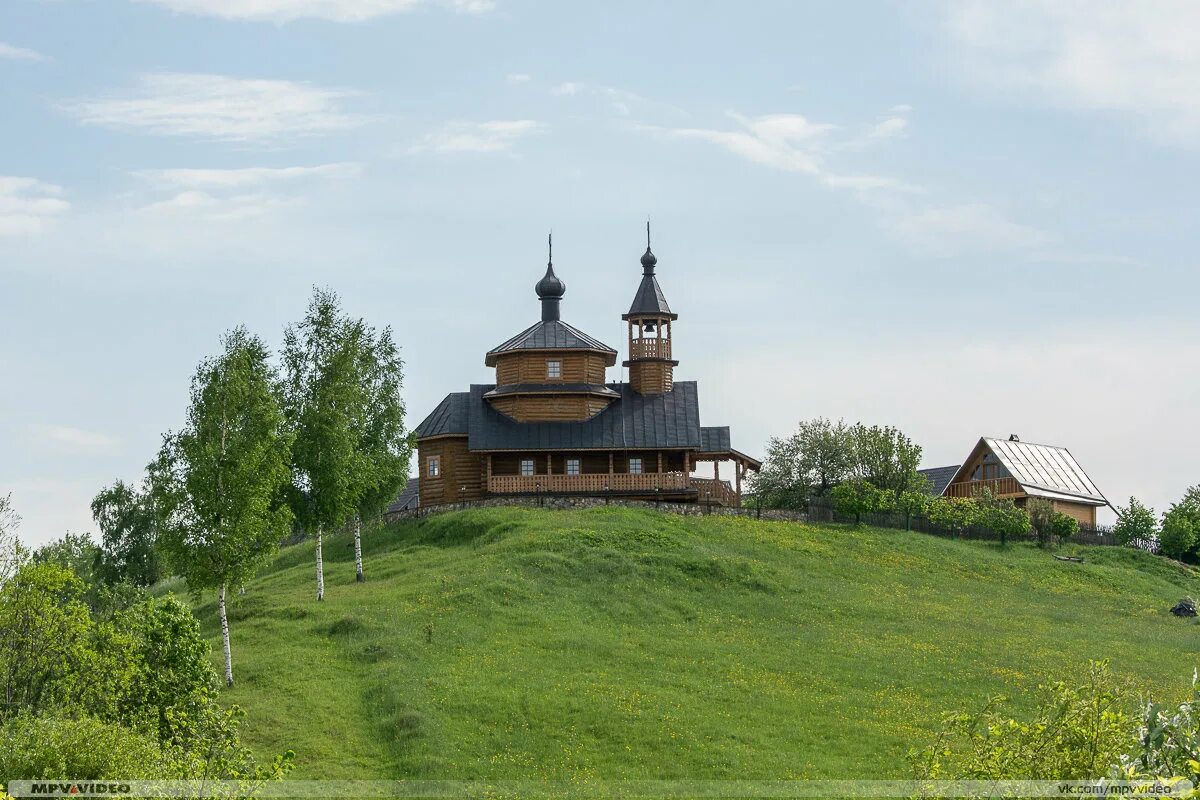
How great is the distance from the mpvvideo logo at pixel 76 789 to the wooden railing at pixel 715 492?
43371 mm

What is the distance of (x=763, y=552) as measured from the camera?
56.8m

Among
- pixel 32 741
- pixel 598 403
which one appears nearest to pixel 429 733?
pixel 32 741

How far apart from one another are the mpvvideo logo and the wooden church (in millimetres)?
40804

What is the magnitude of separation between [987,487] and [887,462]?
664 cm

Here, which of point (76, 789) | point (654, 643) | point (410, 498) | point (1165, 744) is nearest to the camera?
point (1165, 744)

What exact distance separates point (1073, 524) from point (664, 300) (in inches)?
884

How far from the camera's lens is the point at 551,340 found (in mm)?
66938

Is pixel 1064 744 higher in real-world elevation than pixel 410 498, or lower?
lower

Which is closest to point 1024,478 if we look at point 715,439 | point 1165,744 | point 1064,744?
point 715,439

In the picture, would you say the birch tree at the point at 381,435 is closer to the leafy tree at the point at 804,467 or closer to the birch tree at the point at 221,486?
the birch tree at the point at 221,486

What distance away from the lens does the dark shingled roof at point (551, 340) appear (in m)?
66.5

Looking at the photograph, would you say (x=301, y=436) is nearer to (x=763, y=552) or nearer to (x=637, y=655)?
(x=637, y=655)

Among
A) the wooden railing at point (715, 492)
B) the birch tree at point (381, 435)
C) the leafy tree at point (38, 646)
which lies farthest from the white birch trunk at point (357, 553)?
the leafy tree at point (38, 646)

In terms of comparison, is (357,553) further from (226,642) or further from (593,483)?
(593,483)
